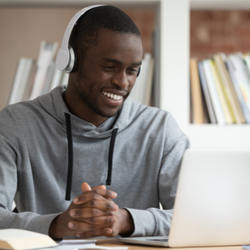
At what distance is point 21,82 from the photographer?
A: 5.74ft

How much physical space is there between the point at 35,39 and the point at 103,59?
1573 mm

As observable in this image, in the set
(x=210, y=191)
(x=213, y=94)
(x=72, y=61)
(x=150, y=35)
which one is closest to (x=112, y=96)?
(x=72, y=61)

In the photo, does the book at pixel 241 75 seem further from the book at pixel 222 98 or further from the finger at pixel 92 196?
the finger at pixel 92 196

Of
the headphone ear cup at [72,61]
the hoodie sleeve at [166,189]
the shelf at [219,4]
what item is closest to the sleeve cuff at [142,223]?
the hoodie sleeve at [166,189]

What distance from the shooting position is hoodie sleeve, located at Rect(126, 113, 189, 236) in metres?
0.97

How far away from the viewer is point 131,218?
37.7 inches

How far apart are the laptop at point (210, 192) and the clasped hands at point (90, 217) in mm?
169

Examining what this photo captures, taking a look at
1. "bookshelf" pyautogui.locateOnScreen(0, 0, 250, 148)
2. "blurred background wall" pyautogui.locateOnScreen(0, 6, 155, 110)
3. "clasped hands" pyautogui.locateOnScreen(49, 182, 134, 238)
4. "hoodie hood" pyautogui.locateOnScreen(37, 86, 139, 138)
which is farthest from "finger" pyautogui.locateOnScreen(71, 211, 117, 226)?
A: "blurred background wall" pyautogui.locateOnScreen(0, 6, 155, 110)

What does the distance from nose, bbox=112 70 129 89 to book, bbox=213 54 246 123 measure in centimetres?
68

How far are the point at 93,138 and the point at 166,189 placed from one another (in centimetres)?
29

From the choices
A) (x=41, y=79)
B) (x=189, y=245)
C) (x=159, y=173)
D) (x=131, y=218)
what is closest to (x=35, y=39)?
(x=41, y=79)

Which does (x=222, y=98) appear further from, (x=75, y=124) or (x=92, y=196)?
(x=92, y=196)

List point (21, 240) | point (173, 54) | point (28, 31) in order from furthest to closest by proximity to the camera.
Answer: point (28, 31)
point (173, 54)
point (21, 240)

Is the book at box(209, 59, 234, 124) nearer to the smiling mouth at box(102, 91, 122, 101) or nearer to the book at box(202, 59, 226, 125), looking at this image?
the book at box(202, 59, 226, 125)
